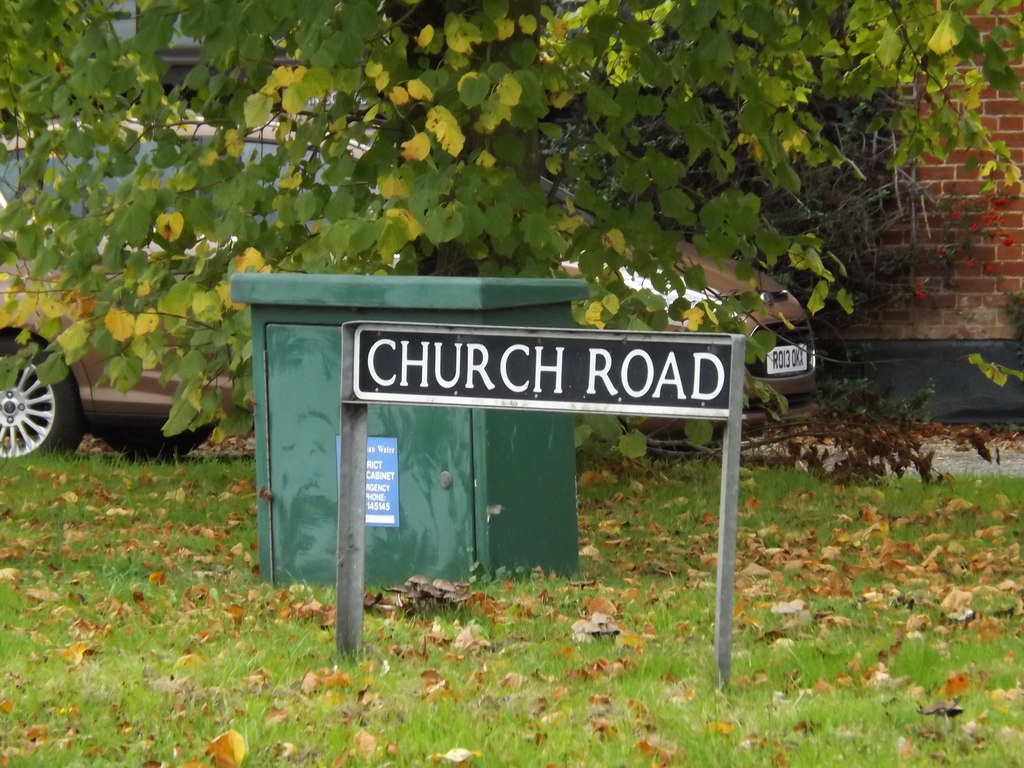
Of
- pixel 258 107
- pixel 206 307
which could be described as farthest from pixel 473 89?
pixel 206 307

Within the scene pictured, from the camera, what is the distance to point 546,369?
13.8 ft

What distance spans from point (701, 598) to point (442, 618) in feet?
3.33

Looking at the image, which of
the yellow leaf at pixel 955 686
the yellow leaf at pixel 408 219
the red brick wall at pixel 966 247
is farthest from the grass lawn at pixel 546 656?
the red brick wall at pixel 966 247

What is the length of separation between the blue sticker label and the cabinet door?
0.8 inches

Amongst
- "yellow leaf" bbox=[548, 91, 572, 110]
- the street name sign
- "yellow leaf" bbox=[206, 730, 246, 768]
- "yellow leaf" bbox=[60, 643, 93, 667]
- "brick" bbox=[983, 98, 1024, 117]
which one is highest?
"brick" bbox=[983, 98, 1024, 117]

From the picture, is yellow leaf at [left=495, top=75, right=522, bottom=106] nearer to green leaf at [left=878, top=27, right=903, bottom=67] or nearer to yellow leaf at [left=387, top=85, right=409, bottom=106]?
yellow leaf at [left=387, top=85, right=409, bottom=106]

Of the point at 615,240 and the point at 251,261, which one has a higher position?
the point at 615,240

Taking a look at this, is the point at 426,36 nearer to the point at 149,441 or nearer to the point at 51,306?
the point at 51,306

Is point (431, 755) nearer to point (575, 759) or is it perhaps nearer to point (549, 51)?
point (575, 759)

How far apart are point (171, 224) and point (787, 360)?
450 centimetres

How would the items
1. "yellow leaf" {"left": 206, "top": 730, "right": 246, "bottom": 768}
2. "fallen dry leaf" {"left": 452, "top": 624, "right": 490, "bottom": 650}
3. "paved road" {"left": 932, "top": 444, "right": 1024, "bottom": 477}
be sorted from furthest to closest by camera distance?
"paved road" {"left": 932, "top": 444, "right": 1024, "bottom": 477} → "fallen dry leaf" {"left": 452, "top": 624, "right": 490, "bottom": 650} → "yellow leaf" {"left": 206, "top": 730, "right": 246, "bottom": 768}

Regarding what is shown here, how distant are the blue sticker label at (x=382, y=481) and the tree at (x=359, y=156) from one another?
0.93 meters

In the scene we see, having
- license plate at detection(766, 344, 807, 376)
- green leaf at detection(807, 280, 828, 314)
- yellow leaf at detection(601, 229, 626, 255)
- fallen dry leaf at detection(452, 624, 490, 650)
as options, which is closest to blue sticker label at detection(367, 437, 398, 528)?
fallen dry leaf at detection(452, 624, 490, 650)

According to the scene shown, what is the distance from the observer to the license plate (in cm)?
978
